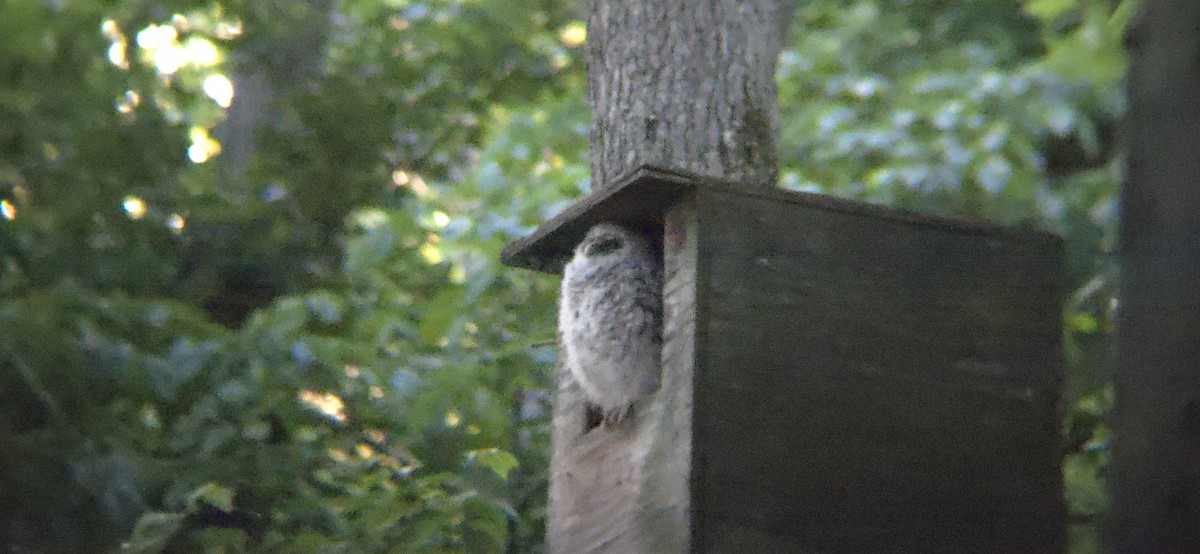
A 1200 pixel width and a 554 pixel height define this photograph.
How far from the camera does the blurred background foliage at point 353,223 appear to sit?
2320mm

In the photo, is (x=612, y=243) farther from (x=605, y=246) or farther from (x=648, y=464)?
(x=648, y=464)

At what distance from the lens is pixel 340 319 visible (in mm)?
3328

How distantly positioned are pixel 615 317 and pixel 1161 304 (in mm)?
957

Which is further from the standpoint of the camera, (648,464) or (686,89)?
(686,89)

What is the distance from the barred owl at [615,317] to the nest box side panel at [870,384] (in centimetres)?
24

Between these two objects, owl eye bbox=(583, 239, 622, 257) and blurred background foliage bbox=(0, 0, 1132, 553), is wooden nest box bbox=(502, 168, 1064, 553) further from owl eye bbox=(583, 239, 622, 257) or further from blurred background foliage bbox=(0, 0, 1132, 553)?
blurred background foliage bbox=(0, 0, 1132, 553)

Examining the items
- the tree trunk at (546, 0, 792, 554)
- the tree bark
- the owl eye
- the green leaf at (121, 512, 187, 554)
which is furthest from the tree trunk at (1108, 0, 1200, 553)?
the green leaf at (121, 512, 187, 554)

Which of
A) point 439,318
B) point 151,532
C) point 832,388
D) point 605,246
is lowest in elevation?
point 151,532

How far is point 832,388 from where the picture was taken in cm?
183

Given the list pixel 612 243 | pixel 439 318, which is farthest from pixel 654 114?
pixel 439 318

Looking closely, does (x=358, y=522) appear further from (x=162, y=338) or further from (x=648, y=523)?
(x=648, y=523)

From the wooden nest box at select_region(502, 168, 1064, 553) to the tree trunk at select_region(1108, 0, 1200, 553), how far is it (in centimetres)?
62

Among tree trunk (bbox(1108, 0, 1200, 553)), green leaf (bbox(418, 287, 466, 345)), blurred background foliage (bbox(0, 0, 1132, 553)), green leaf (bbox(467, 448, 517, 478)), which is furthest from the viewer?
green leaf (bbox(418, 287, 466, 345))

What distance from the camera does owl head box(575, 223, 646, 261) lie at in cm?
204
